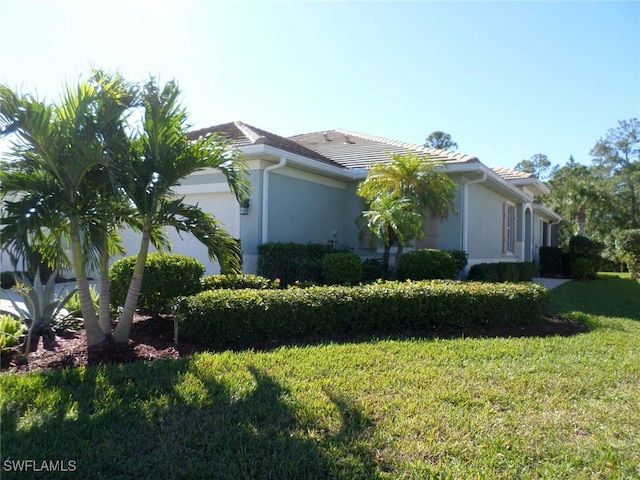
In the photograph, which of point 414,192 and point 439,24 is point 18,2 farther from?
point 414,192

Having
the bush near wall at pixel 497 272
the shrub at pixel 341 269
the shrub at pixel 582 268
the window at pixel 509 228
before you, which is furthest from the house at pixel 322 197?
the shrub at pixel 582 268

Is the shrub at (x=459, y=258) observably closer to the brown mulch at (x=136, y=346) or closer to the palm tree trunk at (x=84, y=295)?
the brown mulch at (x=136, y=346)

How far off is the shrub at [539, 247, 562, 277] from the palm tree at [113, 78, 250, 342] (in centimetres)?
2025

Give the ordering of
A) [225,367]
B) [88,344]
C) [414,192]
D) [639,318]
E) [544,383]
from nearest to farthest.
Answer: [544,383] → [225,367] → [88,344] → [639,318] → [414,192]

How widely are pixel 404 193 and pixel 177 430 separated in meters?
8.67

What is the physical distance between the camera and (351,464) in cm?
290

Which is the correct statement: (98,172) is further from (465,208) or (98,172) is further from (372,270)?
(465,208)

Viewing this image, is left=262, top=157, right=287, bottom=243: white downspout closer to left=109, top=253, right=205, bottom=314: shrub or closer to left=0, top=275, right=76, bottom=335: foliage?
left=109, top=253, right=205, bottom=314: shrub

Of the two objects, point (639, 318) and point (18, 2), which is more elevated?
point (18, 2)

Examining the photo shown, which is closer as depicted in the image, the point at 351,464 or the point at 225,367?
the point at 351,464

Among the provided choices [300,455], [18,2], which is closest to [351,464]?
[300,455]

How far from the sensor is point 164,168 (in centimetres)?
526

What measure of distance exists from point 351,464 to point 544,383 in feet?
8.32

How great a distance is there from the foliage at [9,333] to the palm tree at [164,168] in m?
1.18
